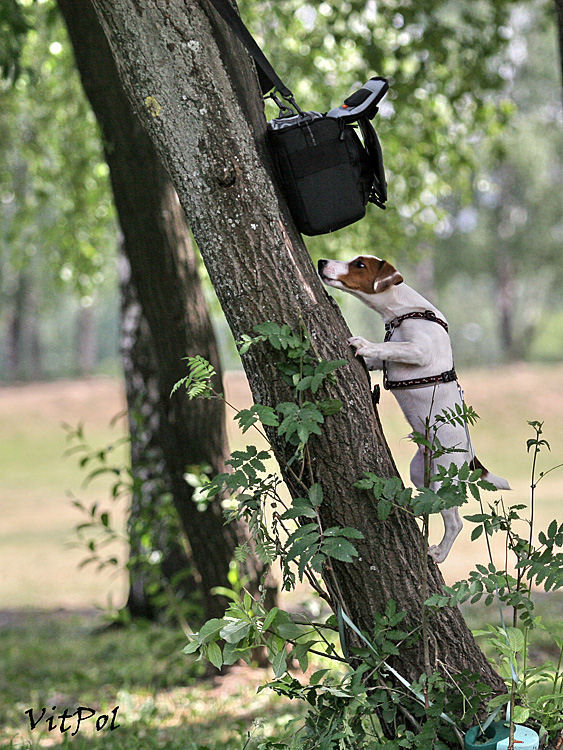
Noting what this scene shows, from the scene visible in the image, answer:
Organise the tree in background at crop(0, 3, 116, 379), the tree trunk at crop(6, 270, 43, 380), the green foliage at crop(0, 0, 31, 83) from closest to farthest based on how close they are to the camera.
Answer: the green foliage at crop(0, 0, 31, 83) < the tree in background at crop(0, 3, 116, 379) < the tree trunk at crop(6, 270, 43, 380)

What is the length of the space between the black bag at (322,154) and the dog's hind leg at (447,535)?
34.0 inches

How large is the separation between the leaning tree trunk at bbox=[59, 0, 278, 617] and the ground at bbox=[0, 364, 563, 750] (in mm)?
596

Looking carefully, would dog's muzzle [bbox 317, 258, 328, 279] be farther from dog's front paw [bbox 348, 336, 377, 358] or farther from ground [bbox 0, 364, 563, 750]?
ground [bbox 0, 364, 563, 750]

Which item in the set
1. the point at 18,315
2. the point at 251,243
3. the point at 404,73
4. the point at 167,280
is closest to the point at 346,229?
the point at 404,73

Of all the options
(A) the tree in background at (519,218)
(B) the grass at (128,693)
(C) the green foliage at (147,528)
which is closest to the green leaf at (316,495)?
(B) the grass at (128,693)

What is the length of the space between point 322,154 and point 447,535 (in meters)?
1.10

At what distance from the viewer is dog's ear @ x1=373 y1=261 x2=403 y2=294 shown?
2369 millimetres

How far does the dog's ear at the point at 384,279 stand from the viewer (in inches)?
93.3

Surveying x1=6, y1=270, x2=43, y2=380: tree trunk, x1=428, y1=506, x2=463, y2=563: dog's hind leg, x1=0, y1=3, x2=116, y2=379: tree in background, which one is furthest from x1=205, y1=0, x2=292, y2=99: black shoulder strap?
x1=6, y1=270, x2=43, y2=380: tree trunk

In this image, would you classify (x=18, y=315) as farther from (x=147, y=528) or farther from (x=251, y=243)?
(x=251, y=243)

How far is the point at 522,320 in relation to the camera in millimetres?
33750

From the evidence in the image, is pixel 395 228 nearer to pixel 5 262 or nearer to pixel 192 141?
pixel 192 141

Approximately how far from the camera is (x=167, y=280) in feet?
14.9

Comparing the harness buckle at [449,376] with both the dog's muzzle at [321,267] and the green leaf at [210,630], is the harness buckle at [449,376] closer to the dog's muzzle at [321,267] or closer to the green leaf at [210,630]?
the dog's muzzle at [321,267]
